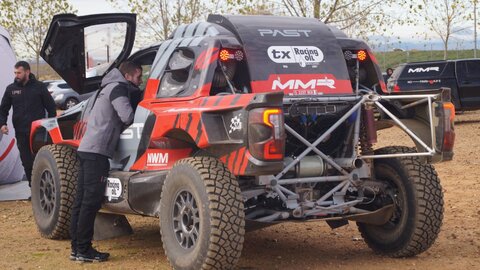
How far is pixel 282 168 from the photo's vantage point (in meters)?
5.72

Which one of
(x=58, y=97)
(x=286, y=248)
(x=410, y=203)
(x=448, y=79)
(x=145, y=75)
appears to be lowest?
(x=58, y=97)

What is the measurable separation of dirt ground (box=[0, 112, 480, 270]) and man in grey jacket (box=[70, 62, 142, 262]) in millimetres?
238

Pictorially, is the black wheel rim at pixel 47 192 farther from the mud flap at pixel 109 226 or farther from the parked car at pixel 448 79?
the parked car at pixel 448 79

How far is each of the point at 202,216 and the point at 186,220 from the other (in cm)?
39

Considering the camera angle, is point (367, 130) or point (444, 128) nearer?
point (444, 128)

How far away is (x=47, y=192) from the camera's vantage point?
834 cm

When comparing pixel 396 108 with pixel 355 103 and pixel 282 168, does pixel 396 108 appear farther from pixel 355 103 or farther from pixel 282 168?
pixel 282 168

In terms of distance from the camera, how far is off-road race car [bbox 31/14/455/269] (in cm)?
577

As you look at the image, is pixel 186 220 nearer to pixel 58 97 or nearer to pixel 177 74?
pixel 177 74

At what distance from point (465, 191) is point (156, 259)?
212 inches

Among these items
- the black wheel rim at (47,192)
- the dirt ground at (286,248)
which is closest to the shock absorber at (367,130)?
the dirt ground at (286,248)

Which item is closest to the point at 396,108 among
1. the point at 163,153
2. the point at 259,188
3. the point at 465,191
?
the point at 259,188

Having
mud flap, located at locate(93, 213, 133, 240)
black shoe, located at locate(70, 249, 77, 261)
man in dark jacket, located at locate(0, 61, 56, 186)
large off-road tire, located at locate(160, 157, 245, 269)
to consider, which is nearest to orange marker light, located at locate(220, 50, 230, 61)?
large off-road tire, located at locate(160, 157, 245, 269)

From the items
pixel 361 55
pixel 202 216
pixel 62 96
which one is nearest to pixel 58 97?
pixel 62 96
